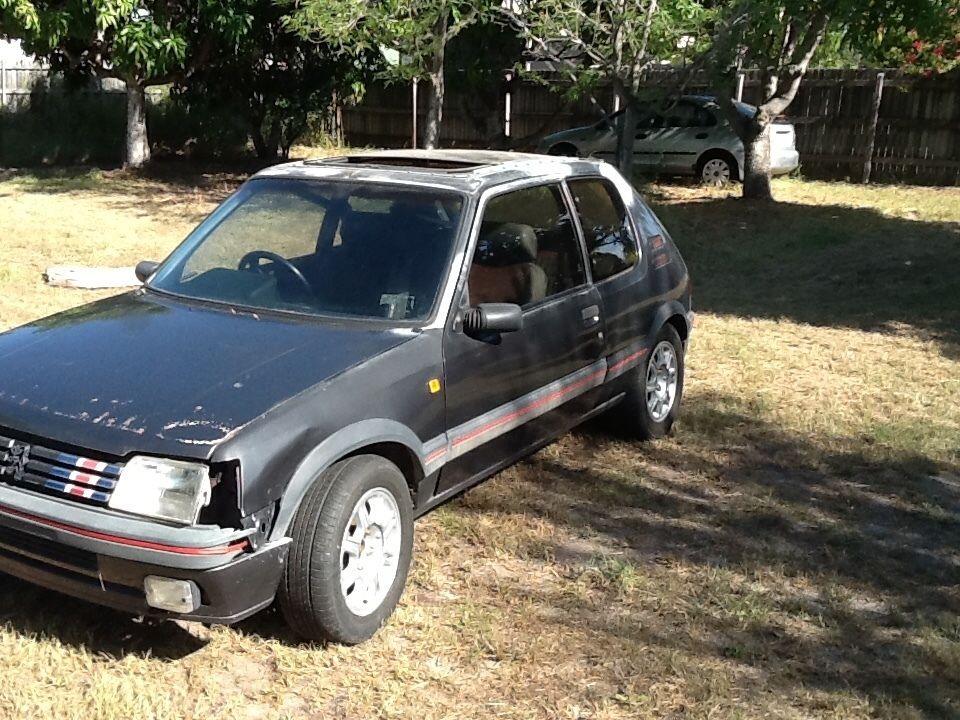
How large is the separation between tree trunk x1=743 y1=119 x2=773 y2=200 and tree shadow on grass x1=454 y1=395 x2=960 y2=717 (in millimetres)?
8690

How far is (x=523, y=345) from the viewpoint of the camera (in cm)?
461

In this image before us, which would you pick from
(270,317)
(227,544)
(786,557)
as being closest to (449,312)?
(270,317)

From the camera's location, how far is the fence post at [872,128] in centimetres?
1775

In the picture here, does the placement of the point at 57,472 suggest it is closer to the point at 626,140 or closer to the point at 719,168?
the point at 626,140

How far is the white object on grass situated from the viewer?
973 cm

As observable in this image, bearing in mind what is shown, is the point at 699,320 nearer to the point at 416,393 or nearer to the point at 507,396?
the point at 507,396

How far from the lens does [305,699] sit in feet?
11.6

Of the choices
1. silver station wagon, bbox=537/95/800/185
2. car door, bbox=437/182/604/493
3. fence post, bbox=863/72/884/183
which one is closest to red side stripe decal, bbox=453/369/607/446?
car door, bbox=437/182/604/493

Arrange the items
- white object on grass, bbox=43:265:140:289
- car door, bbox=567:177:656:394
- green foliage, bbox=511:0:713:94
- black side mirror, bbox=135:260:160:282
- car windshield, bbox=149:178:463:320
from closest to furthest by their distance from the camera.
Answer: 1. car windshield, bbox=149:178:463:320
2. black side mirror, bbox=135:260:160:282
3. car door, bbox=567:177:656:394
4. white object on grass, bbox=43:265:140:289
5. green foliage, bbox=511:0:713:94

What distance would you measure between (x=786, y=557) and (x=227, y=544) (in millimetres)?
2664

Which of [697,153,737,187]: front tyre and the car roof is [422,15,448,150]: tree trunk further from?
the car roof

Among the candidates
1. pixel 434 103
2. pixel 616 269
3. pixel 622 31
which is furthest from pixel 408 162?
pixel 434 103

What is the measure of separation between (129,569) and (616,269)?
10.3 ft

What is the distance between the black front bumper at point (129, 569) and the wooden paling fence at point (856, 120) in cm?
1442
